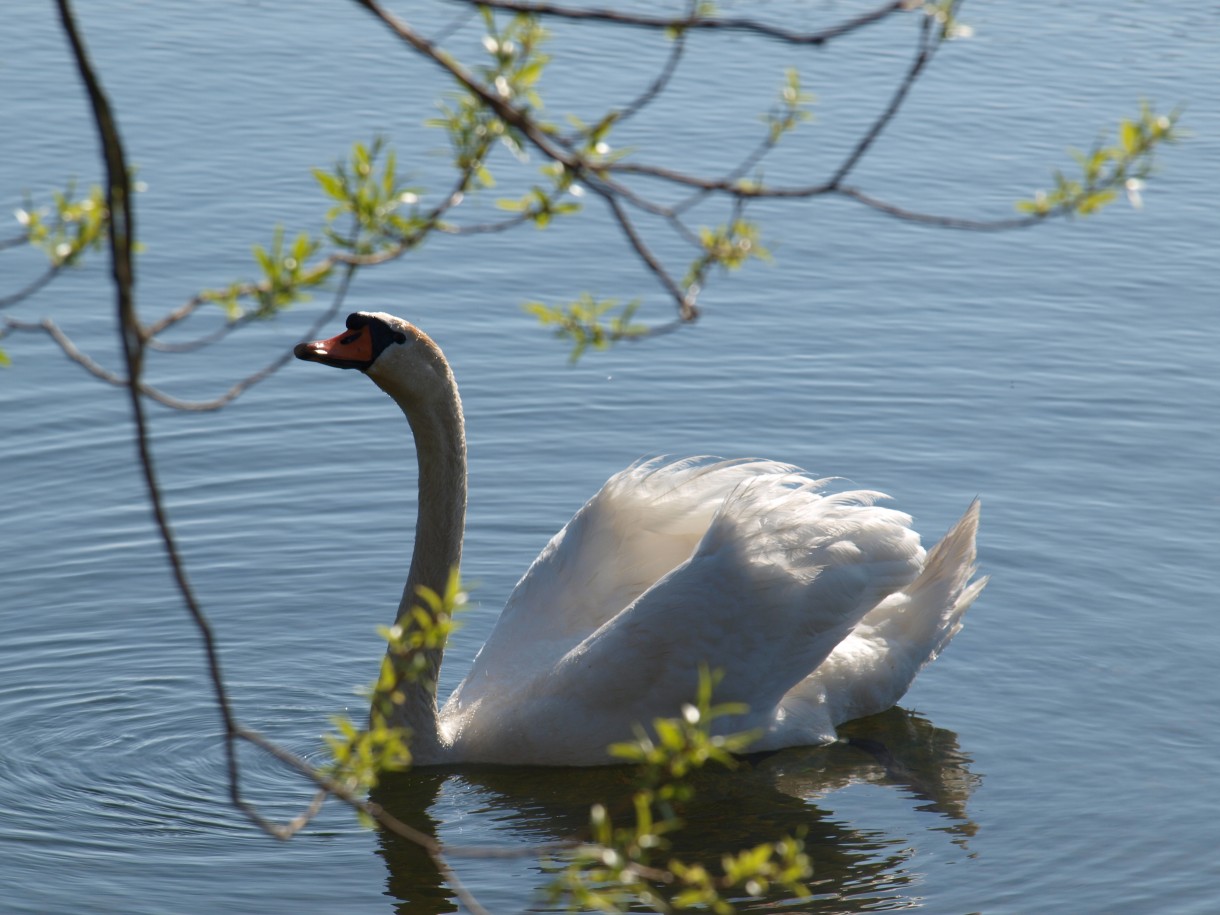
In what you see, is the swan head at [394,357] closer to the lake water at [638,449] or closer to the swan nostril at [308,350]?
the swan nostril at [308,350]

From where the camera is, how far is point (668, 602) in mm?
7684

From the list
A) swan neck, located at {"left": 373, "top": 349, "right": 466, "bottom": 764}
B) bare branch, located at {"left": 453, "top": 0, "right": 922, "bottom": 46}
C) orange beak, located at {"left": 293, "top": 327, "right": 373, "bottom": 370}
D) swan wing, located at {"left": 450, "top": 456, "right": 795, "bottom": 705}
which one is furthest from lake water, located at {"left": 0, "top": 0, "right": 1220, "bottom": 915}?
bare branch, located at {"left": 453, "top": 0, "right": 922, "bottom": 46}

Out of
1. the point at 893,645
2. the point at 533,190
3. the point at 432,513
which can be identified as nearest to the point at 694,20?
the point at 533,190

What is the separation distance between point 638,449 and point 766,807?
13.2 feet

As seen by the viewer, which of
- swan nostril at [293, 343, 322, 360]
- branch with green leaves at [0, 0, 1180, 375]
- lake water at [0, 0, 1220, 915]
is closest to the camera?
branch with green leaves at [0, 0, 1180, 375]

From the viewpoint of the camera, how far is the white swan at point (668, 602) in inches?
303

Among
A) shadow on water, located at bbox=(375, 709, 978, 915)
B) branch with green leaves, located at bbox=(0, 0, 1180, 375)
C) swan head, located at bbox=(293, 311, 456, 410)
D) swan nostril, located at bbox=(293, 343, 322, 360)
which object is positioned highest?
branch with green leaves, located at bbox=(0, 0, 1180, 375)

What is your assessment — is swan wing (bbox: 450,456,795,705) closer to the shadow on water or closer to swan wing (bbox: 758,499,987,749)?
the shadow on water

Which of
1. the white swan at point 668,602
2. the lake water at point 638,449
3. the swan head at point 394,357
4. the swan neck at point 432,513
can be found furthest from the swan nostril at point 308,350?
the lake water at point 638,449

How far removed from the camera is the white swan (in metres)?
7.69

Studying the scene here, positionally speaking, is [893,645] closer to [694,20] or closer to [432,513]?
[432,513]

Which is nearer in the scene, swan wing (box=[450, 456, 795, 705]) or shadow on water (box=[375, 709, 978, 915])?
shadow on water (box=[375, 709, 978, 915])

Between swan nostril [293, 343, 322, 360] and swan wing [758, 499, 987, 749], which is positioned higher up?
swan nostril [293, 343, 322, 360]

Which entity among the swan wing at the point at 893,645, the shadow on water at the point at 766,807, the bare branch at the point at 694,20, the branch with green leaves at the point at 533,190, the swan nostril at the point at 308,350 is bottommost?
the shadow on water at the point at 766,807
